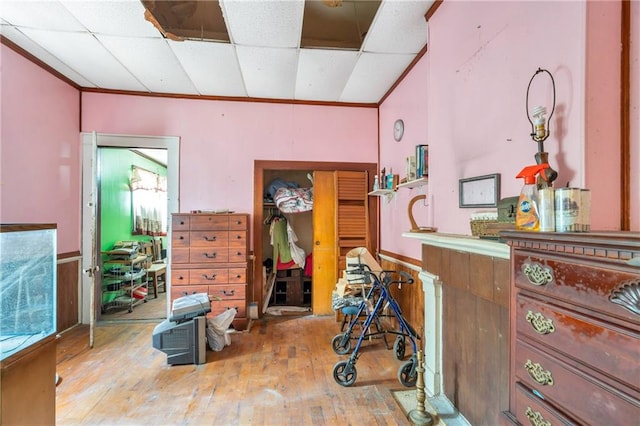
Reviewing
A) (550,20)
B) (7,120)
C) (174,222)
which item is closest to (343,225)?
(174,222)

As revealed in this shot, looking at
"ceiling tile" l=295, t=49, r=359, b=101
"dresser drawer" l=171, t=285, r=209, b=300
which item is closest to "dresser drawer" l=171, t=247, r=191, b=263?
"dresser drawer" l=171, t=285, r=209, b=300

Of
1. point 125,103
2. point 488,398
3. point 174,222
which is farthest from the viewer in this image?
point 125,103

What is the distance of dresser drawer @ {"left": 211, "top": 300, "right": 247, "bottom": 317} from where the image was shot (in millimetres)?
3064

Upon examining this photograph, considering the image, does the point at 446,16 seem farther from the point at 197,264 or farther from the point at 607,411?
the point at 197,264

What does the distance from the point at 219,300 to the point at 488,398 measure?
2516 millimetres

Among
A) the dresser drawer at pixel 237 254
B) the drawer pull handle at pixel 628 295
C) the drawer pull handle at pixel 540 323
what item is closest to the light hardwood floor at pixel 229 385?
the dresser drawer at pixel 237 254

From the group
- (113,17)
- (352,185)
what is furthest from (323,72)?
(113,17)

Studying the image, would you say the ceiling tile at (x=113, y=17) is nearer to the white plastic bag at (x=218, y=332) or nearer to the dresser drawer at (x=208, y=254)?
the dresser drawer at (x=208, y=254)

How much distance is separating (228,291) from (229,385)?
1.12m

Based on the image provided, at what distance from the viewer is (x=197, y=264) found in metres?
3.06

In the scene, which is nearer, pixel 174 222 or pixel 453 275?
pixel 453 275

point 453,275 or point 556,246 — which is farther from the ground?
point 556,246

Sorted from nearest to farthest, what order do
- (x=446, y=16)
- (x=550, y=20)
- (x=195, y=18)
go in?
(x=550, y=20)
(x=446, y=16)
(x=195, y=18)

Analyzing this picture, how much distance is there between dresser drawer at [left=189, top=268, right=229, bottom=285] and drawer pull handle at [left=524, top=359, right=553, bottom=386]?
2788 mm
